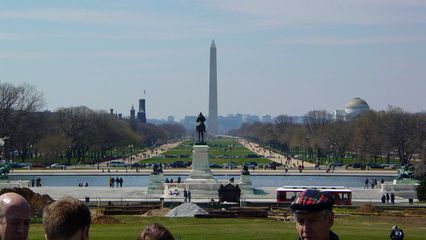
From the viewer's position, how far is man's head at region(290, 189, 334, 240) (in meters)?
6.64

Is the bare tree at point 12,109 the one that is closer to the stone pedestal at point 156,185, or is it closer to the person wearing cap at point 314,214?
the stone pedestal at point 156,185

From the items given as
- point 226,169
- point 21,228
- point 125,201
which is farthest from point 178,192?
point 21,228

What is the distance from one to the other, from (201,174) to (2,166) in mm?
14206

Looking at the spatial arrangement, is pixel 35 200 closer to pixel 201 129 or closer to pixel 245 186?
pixel 201 129

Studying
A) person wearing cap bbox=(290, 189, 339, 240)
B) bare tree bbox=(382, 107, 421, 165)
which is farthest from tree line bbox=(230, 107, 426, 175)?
person wearing cap bbox=(290, 189, 339, 240)

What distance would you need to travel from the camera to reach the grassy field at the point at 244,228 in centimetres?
3089

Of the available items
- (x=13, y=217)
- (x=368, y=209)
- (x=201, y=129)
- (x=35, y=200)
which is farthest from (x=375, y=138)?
(x=13, y=217)

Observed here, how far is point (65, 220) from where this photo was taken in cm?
669

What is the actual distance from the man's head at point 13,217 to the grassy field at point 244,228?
69.7ft

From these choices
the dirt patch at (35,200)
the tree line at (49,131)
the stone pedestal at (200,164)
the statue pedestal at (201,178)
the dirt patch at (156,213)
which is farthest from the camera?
the tree line at (49,131)

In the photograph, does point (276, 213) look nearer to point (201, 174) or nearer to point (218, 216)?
point (218, 216)

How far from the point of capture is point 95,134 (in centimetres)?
12781

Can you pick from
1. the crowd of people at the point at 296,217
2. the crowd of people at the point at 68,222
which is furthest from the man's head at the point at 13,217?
the crowd of people at the point at 296,217

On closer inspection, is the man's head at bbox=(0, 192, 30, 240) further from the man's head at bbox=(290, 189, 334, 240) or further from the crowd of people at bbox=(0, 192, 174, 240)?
the man's head at bbox=(290, 189, 334, 240)
